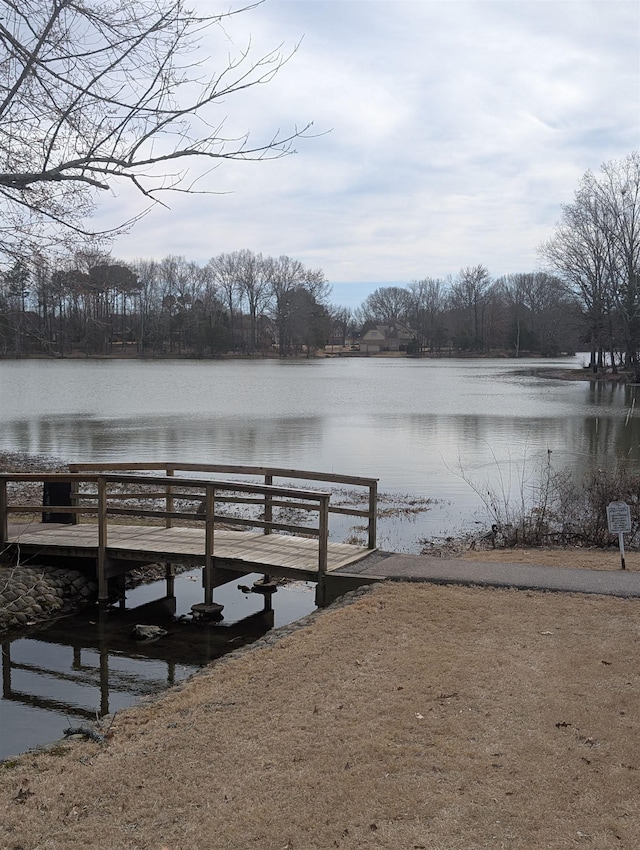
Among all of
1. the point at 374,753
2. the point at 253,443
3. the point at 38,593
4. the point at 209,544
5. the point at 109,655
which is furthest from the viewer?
the point at 253,443

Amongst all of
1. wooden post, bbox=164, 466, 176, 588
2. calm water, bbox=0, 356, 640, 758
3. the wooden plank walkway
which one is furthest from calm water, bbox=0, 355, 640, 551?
wooden post, bbox=164, 466, 176, 588

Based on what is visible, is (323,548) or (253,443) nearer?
(323,548)

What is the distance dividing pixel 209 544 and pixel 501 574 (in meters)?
3.71

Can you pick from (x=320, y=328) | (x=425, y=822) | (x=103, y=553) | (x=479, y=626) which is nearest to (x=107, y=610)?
(x=103, y=553)

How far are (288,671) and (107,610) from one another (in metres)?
4.66

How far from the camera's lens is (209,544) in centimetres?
1027

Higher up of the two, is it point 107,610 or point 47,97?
point 47,97

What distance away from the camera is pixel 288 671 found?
270 inches

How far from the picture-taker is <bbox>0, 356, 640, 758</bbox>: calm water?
835cm

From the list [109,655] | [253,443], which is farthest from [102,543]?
[253,443]

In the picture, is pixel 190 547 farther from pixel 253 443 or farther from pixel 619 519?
pixel 253 443

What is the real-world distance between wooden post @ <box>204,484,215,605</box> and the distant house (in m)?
151

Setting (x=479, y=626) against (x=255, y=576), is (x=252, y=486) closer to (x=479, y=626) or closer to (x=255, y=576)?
(x=255, y=576)

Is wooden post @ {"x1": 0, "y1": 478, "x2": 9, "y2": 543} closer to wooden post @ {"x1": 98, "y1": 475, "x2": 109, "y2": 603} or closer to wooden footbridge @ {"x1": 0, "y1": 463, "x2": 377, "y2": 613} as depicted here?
wooden footbridge @ {"x1": 0, "y1": 463, "x2": 377, "y2": 613}
